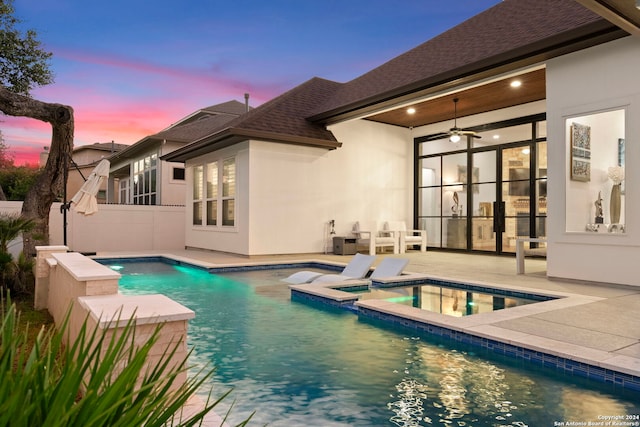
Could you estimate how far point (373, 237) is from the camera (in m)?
13.1

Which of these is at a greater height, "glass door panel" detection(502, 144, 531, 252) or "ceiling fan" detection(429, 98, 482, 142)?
"ceiling fan" detection(429, 98, 482, 142)

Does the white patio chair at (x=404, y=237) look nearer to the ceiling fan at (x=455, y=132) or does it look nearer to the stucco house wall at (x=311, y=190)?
the stucco house wall at (x=311, y=190)

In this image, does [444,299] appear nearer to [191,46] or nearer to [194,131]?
[194,131]

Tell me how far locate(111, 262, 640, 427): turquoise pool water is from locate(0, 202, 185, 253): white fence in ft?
33.8

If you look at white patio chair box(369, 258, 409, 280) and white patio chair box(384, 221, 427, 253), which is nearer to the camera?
white patio chair box(369, 258, 409, 280)

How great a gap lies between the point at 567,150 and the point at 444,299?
11.4 ft

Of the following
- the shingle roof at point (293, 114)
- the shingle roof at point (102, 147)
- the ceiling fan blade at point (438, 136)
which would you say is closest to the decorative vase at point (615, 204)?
the ceiling fan blade at point (438, 136)

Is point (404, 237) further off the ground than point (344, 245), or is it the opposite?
point (404, 237)

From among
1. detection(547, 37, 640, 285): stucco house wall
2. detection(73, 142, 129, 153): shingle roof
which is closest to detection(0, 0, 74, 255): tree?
detection(547, 37, 640, 285): stucco house wall

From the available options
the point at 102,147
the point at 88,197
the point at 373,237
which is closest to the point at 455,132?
the point at 373,237

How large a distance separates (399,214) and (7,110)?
36.1 feet

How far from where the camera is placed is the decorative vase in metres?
7.66

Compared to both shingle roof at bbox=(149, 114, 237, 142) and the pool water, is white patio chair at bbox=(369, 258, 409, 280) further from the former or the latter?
shingle roof at bbox=(149, 114, 237, 142)

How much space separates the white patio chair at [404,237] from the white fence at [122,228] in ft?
23.9
